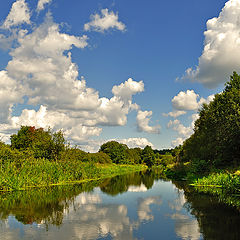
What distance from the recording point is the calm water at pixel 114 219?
507 inches

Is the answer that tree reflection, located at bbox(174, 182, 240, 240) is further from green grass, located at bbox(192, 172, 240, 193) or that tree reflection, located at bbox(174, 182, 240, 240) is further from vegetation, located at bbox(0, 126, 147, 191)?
vegetation, located at bbox(0, 126, 147, 191)

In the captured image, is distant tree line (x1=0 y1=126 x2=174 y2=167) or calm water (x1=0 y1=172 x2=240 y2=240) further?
distant tree line (x1=0 y1=126 x2=174 y2=167)

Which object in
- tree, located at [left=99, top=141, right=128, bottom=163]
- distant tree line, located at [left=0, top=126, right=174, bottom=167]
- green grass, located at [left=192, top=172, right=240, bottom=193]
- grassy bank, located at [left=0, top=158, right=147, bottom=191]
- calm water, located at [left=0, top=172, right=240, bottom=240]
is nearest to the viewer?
calm water, located at [left=0, top=172, right=240, bottom=240]

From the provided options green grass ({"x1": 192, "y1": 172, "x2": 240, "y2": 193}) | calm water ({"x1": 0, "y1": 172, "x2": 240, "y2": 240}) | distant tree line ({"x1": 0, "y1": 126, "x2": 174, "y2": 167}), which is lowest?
calm water ({"x1": 0, "y1": 172, "x2": 240, "y2": 240})

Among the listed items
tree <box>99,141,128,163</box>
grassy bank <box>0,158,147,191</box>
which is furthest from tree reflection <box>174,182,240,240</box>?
tree <box>99,141,128,163</box>

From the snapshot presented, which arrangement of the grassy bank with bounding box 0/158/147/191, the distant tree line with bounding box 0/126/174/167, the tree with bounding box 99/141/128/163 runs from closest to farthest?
the grassy bank with bounding box 0/158/147/191, the distant tree line with bounding box 0/126/174/167, the tree with bounding box 99/141/128/163

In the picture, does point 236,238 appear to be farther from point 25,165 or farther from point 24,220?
point 25,165

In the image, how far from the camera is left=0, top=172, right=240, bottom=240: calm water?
12.9 m

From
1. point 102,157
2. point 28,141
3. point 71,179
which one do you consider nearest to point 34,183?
A: point 71,179

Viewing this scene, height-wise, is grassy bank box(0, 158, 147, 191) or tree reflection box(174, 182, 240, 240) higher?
grassy bank box(0, 158, 147, 191)

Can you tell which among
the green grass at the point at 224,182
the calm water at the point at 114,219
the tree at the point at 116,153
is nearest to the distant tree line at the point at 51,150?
the tree at the point at 116,153

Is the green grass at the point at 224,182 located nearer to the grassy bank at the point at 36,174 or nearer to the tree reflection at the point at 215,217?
the tree reflection at the point at 215,217

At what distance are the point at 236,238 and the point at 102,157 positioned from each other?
265ft

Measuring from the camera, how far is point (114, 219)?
1645cm
